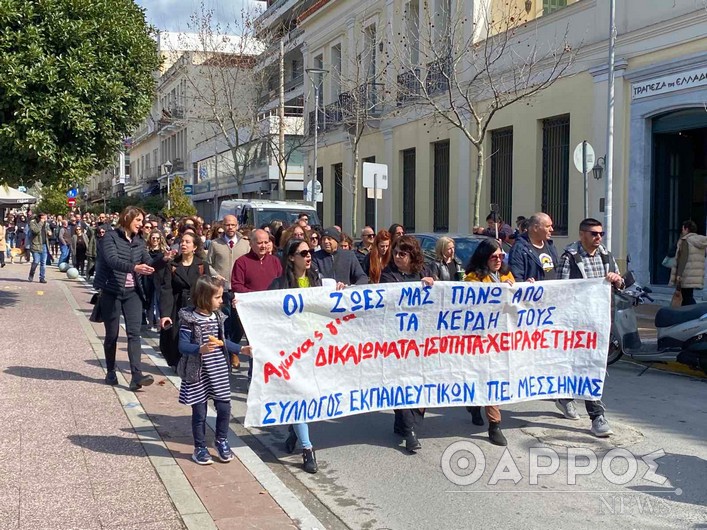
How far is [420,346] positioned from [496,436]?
0.97m

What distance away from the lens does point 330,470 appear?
602cm

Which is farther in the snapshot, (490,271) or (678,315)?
(678,315)

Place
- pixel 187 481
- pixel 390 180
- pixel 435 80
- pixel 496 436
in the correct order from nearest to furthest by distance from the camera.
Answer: pixel 187 481 → pixel 496 436 → pixel 435 80 → pixel 390 180

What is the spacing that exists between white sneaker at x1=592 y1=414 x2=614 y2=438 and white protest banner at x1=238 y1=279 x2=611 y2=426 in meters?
0.23

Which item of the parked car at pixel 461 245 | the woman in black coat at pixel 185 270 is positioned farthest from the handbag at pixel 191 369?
the parked car at pixel 461 245

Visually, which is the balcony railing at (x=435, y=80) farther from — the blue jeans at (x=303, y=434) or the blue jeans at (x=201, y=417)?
the blue jeans at (x=201, y=417)

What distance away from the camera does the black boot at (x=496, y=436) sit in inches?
256

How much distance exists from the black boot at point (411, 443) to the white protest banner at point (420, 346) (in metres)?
0.28

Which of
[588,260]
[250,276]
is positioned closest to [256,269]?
[250,276]


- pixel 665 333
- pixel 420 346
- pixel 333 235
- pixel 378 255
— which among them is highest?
pixel 333 235

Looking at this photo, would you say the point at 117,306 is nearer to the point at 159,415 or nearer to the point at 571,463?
the point at 159,415

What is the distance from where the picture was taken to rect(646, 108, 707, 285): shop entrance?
17.4m

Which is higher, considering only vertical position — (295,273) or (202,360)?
(295,273)

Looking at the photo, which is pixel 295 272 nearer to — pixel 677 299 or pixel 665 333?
pixel 665 333
